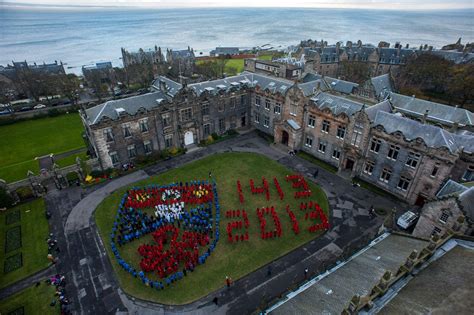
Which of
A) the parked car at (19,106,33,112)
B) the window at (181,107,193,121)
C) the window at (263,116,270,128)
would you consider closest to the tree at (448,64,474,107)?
the window at (263,116,270,128)

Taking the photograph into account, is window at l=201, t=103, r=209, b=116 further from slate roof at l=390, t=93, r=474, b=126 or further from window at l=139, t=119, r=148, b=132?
slate roof at l=390, t=93, r=474, b=126

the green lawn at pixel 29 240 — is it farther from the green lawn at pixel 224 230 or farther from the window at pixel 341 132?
the window at pixel 341 132

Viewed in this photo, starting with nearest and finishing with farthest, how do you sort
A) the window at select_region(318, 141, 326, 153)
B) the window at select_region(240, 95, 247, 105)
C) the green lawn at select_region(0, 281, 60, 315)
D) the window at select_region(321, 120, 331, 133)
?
1. the green lawn at select_region(0, 281, 60, 315)
2. the window at select_region(321, 120, 331, 133)
3. the window at select_region(318, 141, 326, 153)
4. the window at select_region(240, 95, 247, 105)

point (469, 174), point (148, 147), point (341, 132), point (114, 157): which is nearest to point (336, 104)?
point (341, 132)

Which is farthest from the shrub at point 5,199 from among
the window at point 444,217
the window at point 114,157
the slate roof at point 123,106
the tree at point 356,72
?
the tree at point 356,72

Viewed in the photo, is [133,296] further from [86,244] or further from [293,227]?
[293,227]
